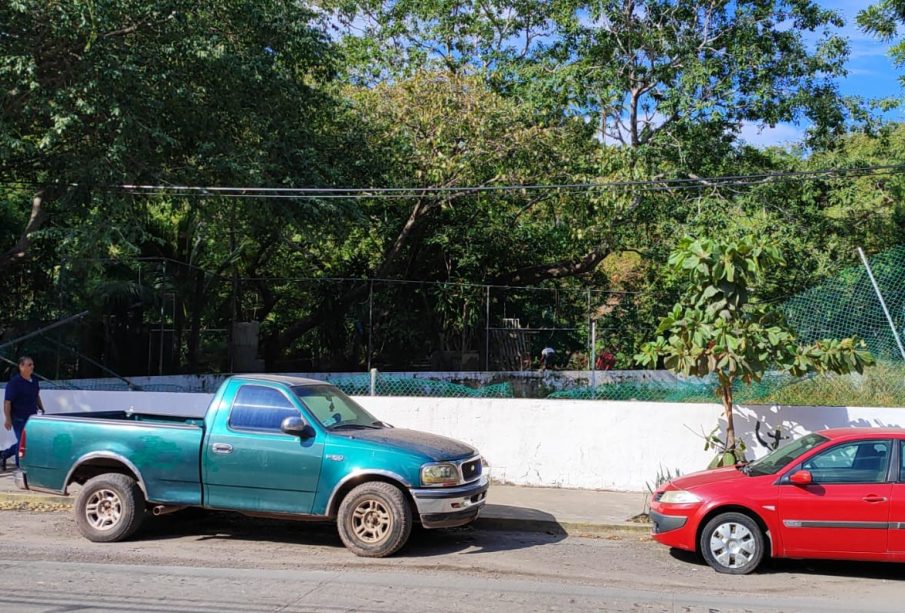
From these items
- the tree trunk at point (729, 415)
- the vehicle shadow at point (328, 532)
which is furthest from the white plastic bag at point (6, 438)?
the tree trunk at point (729, 415)

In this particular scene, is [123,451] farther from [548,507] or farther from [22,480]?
[548,507]

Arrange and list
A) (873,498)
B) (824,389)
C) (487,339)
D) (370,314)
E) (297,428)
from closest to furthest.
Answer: (873,498) → (297,428) → (824,389) → (370,314) → (487,339)

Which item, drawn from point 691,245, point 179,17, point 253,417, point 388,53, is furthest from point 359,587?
point 388,53

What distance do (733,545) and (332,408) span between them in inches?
165

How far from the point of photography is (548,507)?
1010cm

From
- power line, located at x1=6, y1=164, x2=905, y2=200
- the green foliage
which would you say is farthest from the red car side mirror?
power line, located at x1=6, y1=164, x2=905, y2=200

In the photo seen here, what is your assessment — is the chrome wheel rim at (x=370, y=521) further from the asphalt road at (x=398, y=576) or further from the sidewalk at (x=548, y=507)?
the sidewalk at (x=548, y=507)

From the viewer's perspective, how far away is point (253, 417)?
8.35 metres

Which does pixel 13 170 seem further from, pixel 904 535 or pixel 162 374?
pixel 904 535

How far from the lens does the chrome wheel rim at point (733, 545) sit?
7.51m

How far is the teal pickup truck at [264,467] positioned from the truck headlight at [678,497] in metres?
1.85

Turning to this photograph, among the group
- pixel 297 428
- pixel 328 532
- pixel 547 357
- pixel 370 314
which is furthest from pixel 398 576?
pixel 547 357

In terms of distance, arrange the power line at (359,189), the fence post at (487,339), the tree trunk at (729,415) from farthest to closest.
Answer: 1. the fence post at (487,339)
2. the power line at (359,189)
3. the tree trunk at (729,415)

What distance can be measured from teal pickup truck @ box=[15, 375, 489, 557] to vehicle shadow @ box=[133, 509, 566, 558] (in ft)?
1.35
